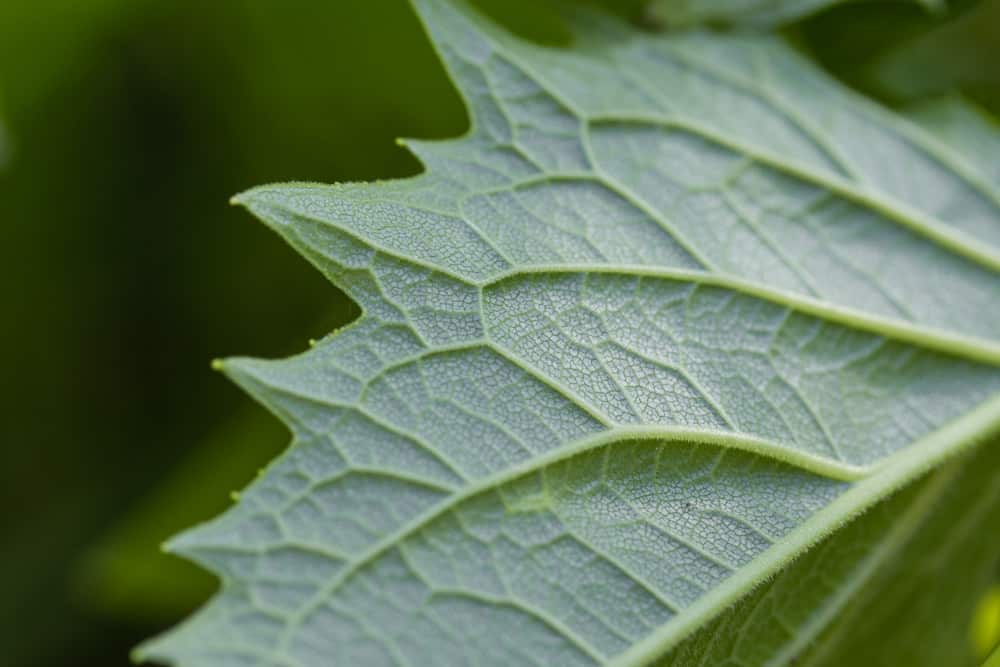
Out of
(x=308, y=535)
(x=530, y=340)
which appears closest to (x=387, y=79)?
(x=530, y=340)

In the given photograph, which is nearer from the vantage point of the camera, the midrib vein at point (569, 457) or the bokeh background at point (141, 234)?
the midrib vein at point (569, 457)

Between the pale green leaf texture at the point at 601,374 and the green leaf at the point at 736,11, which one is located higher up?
the green leaf at the point at 736,11

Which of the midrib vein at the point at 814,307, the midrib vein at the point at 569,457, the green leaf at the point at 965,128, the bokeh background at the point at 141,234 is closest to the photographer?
the midrib vein at the point at 569,457

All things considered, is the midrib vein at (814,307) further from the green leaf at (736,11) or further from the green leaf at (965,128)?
the green leaf at (736,11)

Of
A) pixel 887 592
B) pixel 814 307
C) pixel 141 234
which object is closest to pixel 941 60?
pixel 814 307

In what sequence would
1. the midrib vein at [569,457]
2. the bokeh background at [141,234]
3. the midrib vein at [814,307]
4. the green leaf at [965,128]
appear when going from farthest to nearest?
1. the bokeh background at [141,234]
2. the green leaf at [965,128]
3. the midrib vein at [814,307]
4. the midrib vein at [569,457]

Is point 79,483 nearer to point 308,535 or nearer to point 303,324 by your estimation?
point 303,324

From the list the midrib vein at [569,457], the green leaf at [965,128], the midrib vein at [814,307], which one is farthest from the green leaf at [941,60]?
the midrib vein at [569,457]
